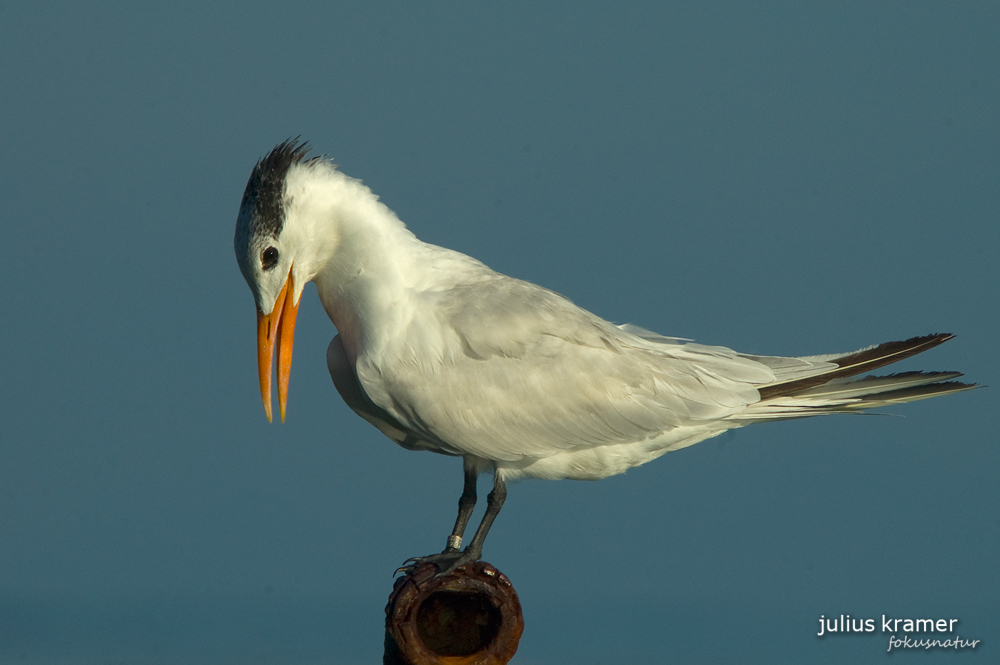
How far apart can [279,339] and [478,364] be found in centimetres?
106

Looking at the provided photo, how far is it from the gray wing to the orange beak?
0.48m

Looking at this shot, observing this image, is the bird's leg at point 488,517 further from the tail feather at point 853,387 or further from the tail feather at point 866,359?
the tail feather at point 866,359

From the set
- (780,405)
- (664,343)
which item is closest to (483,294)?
(664,343)

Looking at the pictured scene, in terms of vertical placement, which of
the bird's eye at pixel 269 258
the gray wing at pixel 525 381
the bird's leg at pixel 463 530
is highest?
the bird's eye at pixel 269 258

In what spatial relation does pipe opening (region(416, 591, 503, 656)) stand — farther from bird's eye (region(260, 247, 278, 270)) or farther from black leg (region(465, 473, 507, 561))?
bird's eye (region(260, 247, 278, 270))

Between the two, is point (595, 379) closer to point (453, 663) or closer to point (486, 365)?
point (486, 365)

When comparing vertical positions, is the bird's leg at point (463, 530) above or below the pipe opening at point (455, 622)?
above

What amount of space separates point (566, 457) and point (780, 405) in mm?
1161

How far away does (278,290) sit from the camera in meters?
5.57

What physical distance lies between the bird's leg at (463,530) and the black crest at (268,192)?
5.57ft

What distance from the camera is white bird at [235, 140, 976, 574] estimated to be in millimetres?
5461

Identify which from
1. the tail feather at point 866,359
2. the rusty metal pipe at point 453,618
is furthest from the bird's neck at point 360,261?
the tail feather at point 866,359

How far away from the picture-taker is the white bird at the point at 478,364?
17.9 feet

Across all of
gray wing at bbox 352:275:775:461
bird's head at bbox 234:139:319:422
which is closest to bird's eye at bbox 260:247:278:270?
bird's head at bbox 234:139:319:422
